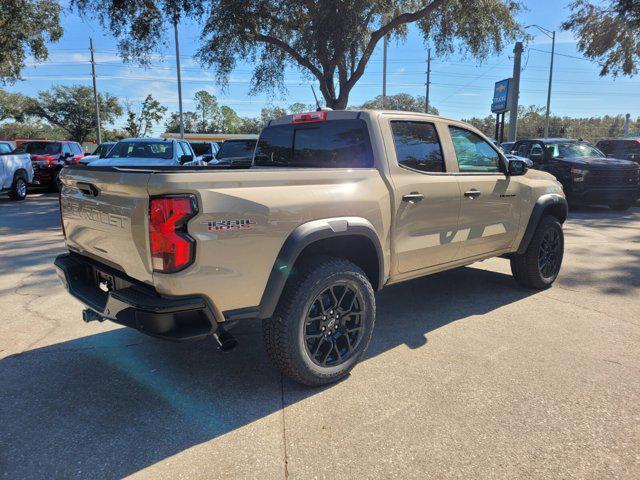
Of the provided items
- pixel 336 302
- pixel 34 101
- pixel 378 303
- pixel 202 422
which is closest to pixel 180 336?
pixel 202 422

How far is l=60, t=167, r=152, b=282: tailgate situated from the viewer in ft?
8.41

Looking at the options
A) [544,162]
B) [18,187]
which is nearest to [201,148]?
[18,187]

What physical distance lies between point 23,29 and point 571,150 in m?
20.3

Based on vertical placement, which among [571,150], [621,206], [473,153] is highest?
[571,150]

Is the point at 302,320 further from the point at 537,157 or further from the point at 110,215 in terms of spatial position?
the point at 537,157

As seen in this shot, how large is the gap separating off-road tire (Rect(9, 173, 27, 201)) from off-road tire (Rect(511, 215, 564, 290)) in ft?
46.0

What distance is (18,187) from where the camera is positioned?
13.9 m

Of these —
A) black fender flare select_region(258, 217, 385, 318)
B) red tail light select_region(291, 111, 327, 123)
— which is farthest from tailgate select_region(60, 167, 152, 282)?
red tail light select_region(291, 111, 327, 123)

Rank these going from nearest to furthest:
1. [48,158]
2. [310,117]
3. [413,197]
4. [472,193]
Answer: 1. [413,197]
2. [310,117]
3. [472,193]
4. [48,158]

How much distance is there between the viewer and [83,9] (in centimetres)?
1313

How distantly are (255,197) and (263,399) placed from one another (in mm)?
1348

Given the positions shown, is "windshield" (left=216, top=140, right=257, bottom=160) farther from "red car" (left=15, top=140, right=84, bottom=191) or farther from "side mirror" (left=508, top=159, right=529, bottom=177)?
"side mirror" (left=508, top=159, right=529, bottom=177)

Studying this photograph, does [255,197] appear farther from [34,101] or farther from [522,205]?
[34,101]

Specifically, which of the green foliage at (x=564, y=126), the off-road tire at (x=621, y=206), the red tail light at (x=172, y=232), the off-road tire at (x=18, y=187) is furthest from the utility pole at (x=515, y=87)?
the green foliage at (x=564, y=126)
